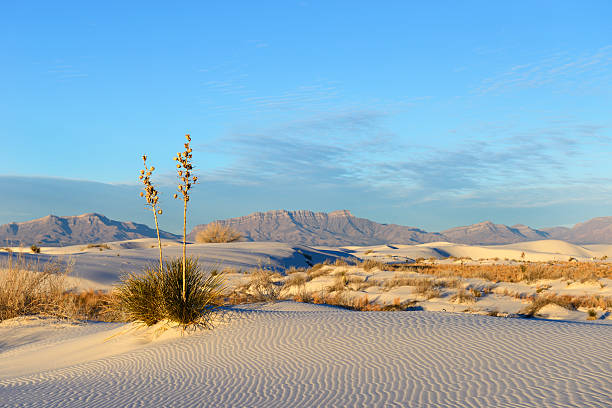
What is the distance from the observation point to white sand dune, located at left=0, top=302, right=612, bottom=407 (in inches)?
154

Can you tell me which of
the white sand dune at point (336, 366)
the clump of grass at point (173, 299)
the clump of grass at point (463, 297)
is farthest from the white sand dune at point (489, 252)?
the white sand dune at point (336, 366)

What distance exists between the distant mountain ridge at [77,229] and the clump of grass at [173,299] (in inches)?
4670

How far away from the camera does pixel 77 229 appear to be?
138750 mm

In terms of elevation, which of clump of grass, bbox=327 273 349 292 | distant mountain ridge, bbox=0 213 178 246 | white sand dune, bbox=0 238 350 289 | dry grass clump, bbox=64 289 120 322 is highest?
distant mountain ridge, bbox=0 213 178 246

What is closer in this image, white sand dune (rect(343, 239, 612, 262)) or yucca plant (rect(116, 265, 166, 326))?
yucca plant (rect(116, 265, 166, 326))

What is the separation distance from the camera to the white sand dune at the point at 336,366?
390 cm

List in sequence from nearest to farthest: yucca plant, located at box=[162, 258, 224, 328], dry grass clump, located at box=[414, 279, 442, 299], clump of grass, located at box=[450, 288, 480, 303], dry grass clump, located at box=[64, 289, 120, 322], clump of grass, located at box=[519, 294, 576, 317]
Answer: yucca plant, located at box=[162, 258, 224, 328] < dry grass clump, located at box=[64, 289, 120, 322] < clump of grass, located at box=[519, 294, 576, 317] < clump of grass, located at box=[450, 288, 480, 303] < dry grass clump, located at box=[414, 279, 442, 299]

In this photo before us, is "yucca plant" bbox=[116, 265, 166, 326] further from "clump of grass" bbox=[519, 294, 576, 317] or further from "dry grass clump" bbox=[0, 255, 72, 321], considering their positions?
"clump of grass" bbox=[519, 294, 576, 317]

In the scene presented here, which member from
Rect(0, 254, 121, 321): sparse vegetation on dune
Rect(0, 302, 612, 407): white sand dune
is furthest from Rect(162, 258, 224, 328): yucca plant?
Rect(0, 254, 121, 321): sparse vegetation on dune

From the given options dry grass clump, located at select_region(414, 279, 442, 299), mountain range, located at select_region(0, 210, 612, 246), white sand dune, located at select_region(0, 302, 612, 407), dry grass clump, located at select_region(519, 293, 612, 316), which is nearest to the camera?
white sand dune, located at select_region(0, 302, 612, 407)

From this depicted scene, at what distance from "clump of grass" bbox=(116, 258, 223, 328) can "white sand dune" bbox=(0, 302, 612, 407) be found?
37 cm

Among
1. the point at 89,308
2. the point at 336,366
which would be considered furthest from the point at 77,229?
the point at 336,366

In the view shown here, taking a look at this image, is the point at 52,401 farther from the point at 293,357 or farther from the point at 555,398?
the point at 555,398

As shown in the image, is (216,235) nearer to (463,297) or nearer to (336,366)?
(463,297)
